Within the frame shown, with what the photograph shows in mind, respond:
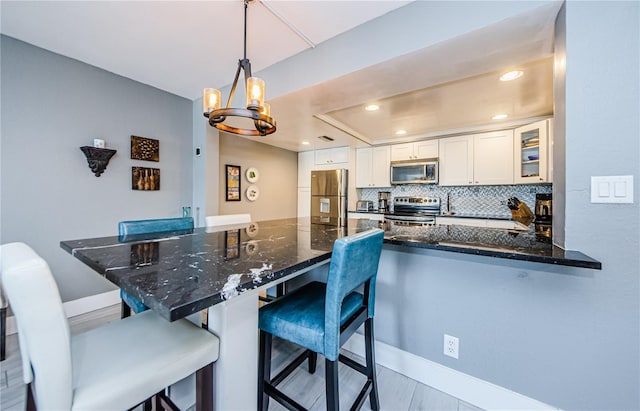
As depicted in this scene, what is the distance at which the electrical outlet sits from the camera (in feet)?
4.73

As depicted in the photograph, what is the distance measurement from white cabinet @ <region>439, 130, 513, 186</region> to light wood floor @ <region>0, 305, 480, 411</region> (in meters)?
3.03

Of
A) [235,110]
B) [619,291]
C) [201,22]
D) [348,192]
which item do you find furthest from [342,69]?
[348,192]

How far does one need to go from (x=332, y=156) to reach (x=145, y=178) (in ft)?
9.72

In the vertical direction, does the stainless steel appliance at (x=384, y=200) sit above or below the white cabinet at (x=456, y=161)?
below

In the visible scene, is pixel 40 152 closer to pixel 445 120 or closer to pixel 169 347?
pixel 169 347

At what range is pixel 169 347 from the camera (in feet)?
2.75

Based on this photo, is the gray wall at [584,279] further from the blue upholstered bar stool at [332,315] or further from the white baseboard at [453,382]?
the blue upholstered bar stool at [332,315]

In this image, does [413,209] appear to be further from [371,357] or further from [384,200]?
[371,357]

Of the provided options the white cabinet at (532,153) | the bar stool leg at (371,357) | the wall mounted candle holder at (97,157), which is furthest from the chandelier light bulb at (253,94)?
the white cabinet at (532,153)

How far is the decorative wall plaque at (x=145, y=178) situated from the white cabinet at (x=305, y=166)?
268 centimetres

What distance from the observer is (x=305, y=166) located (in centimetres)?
511

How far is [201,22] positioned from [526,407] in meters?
3.13

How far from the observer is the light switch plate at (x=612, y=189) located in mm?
990

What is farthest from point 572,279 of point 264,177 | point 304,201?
point 304,201
